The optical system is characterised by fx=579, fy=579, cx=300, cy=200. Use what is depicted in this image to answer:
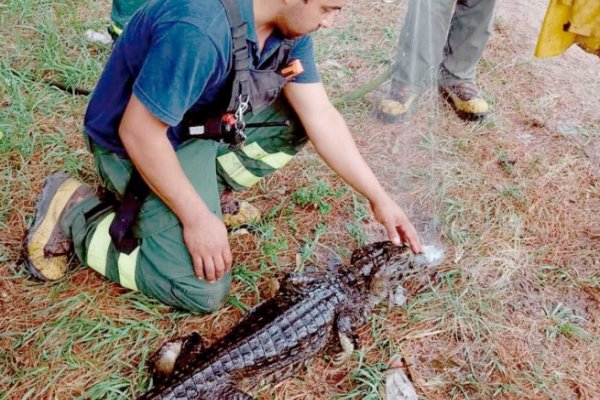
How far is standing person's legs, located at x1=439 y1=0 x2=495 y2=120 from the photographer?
402cm

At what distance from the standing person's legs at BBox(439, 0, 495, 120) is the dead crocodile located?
159 centimetres

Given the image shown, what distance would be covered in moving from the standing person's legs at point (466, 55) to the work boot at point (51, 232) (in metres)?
2.64

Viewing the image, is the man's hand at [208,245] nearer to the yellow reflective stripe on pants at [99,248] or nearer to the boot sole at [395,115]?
the yellow reflective stripe on pants at [99,248]

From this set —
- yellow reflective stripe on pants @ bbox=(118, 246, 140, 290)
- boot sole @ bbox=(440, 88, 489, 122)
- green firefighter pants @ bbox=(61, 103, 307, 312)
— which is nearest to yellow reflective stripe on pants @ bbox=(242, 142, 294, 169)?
green firefighter pants @ bbox=(61, 103, 307, 312)

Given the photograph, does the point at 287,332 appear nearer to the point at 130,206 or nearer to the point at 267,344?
the point at 267,344

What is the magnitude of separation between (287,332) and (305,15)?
51.2 inches

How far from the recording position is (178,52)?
1.94 m

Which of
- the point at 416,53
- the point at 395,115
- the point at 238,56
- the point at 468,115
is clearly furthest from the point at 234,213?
the point at 468,115

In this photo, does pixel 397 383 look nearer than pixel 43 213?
Yes

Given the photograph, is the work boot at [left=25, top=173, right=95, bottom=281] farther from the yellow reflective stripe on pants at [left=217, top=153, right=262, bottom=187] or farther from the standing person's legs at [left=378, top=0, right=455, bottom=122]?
the standing person's legs at [left=378, top=0, right=455, bottom=122]

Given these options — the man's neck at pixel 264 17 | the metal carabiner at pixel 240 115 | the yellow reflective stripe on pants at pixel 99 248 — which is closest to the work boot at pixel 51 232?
the yellow reflective stripe on pants at pixel 99 248

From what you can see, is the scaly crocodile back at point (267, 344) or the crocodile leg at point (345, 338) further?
the crocodile leg at point (345, 338)

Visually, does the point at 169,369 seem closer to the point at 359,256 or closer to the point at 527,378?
the point at 359,256

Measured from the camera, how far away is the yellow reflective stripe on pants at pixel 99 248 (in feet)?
8.75
